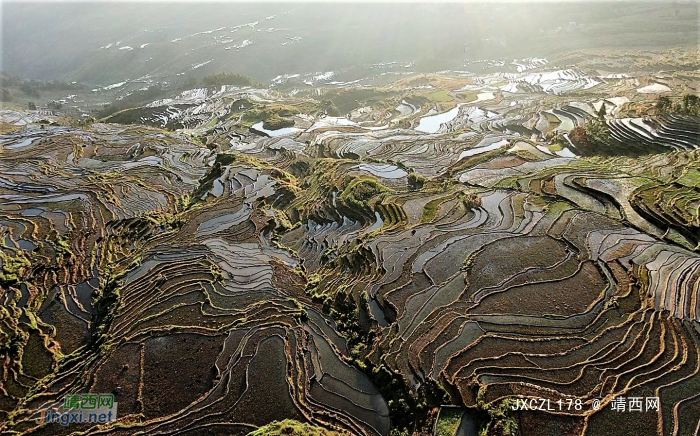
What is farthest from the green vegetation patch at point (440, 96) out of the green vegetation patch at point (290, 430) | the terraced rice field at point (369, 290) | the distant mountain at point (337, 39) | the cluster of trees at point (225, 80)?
the green vegetation patch at point (290, 430)

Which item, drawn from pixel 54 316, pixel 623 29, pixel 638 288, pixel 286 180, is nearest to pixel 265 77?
pixel 286 180

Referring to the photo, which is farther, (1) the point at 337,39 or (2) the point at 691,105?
(1) the point at 337,39

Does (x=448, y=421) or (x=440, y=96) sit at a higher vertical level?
(x=440, y=96)

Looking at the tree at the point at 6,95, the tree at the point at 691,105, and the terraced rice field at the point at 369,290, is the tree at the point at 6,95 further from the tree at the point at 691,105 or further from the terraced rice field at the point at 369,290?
the tree at the point at 691,105

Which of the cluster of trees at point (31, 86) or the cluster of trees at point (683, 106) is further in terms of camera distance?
the cluster of trees at point (31, 86)

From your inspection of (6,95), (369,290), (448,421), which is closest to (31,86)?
(6,95)

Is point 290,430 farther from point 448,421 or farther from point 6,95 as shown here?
point 6,95

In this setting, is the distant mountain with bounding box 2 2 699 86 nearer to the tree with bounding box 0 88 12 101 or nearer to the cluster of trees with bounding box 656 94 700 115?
the tree with bounding box 0 88 12 101

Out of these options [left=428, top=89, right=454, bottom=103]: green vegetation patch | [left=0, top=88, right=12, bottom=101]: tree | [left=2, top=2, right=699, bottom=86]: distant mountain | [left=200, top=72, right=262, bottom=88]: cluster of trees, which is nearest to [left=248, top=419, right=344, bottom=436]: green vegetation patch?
[left=428, top=89, right=454, bottom=103]: green vegetation patch

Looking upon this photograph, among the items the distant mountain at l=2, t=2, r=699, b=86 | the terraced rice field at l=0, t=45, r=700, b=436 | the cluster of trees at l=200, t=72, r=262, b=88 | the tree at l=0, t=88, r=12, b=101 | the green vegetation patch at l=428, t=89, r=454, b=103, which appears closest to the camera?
the terraced rice field at l=0, t=45, r=700, b=436
